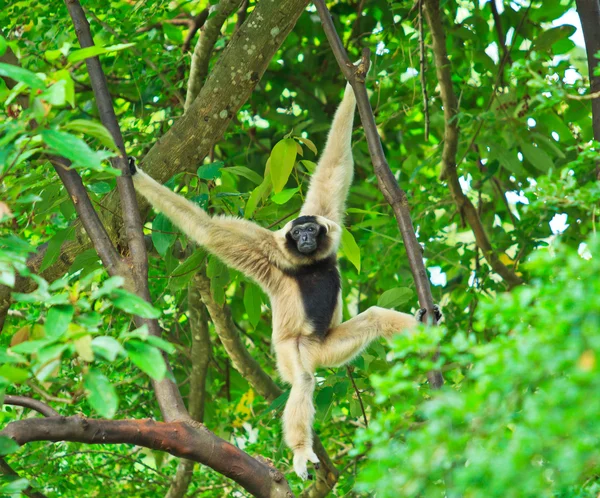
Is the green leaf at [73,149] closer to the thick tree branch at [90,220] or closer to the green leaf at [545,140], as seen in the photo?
the thick tree branch at [90,220]

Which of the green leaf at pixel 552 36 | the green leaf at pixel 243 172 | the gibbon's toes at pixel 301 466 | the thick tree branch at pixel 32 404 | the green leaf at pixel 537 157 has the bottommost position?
the thick tree branch at pixel 32 404

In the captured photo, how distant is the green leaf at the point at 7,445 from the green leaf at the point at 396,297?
3.35 meters

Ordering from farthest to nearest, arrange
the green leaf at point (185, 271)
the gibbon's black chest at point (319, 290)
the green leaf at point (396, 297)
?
the gibbon's black chest at point (319, 290) → the green leaf at point (396, 297) → the green leaf at point (185, 271)

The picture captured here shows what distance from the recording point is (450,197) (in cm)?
809

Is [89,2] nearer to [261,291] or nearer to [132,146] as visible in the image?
[132,146]

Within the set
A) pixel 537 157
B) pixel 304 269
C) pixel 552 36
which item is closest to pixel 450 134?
pixel 537 157

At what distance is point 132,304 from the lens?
2629 millimetres

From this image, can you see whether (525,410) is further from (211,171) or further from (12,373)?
(211,171)

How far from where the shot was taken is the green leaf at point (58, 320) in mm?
2477

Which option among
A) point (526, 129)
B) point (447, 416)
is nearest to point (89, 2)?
point (526, 129)

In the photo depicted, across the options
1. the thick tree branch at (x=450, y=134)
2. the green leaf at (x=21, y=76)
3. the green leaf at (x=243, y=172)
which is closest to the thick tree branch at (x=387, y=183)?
the green leaf at (x=243, y=172)

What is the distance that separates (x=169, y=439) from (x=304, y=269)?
281 centimetres

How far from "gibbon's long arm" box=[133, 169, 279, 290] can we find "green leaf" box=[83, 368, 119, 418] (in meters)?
2.81

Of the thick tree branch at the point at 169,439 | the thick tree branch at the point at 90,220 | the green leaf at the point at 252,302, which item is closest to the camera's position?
the thick tree branch at the point at 169,439
